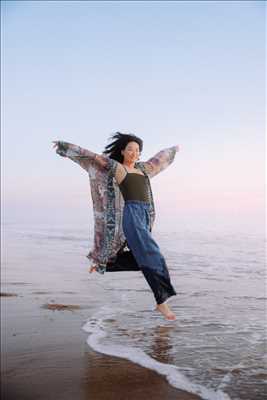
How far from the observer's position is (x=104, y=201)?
4387 mm

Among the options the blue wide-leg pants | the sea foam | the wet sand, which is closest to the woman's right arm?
the blue wide-leg pants

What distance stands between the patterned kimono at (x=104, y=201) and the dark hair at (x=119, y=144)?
0.57ft

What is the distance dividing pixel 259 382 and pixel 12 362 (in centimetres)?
271

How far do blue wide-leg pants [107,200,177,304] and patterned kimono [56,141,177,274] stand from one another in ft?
0.88

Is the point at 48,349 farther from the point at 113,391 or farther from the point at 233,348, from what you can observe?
the point at 233,348

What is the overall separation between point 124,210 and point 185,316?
4365 millimetres

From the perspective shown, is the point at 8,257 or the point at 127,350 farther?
the point at 8,257

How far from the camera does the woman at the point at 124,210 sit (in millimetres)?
3887

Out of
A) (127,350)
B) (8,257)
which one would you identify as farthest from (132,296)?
(8,257)

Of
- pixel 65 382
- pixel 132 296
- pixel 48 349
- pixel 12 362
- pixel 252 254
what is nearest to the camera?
pixel 65 382

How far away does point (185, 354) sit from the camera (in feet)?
19.0

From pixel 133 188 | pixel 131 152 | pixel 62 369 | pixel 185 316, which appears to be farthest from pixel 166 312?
pixel 185 316

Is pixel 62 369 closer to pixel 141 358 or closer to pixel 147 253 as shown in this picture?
pixel 141 358

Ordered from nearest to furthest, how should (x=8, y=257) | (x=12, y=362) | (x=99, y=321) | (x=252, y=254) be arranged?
1. (x=12, y=362)
2. (x=99, y=321)
3. (x=8, y=257)
4. (x=252, y=254)
